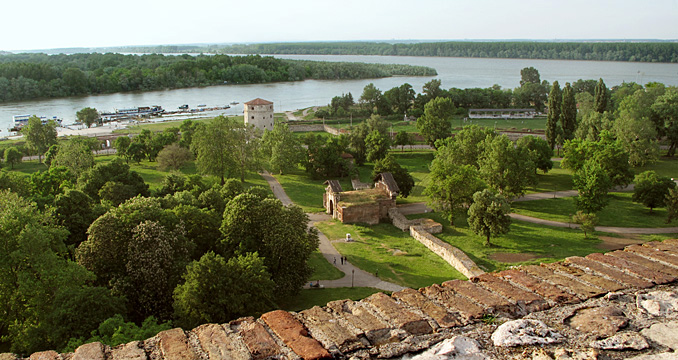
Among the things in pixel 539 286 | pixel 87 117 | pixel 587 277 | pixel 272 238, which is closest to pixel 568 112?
pixel 272 238

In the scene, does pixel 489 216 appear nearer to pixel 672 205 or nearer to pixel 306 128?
pixel 672 205

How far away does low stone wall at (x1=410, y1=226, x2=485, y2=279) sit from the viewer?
91.2 feet

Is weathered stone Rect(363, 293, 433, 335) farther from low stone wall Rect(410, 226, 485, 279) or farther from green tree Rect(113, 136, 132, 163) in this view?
green tree Rect(113, 136, 132, 163)

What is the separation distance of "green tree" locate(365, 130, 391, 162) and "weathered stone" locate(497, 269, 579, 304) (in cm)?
4685

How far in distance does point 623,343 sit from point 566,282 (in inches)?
62.8

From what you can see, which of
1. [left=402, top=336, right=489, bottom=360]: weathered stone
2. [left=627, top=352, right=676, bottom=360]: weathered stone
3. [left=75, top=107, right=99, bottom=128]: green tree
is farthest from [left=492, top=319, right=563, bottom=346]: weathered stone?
[left=75, top=107, right=99, bottom=128]: green tree

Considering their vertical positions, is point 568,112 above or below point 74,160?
above

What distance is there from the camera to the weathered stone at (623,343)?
519 centimetres

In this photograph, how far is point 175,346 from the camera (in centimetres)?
579

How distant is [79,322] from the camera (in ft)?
59.3

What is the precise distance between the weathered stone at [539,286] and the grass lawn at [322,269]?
67.9 ft

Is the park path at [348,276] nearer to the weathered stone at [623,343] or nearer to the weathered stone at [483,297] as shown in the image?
the weathered stone at [483,297]

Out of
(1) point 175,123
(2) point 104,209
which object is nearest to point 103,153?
(1) point 175,123

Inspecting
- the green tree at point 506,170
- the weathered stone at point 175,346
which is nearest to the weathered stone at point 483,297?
the weathered stone at point 175,346
